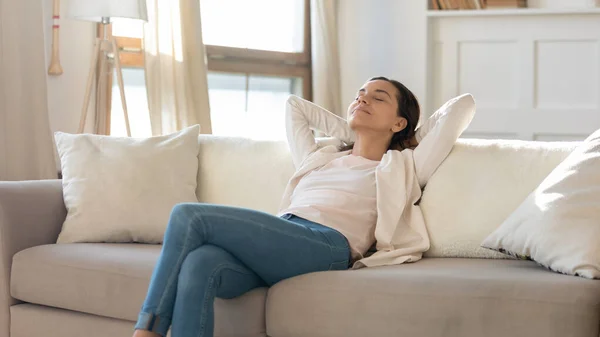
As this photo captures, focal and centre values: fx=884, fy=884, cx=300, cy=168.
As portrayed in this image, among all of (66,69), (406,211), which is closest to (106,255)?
(406,211)

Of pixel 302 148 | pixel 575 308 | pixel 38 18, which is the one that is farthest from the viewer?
pixel 38 18

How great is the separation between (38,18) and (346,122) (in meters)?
1.62

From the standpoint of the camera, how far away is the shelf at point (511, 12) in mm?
4750

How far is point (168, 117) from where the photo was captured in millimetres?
4238

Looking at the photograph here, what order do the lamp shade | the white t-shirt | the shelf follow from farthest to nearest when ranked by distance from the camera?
the shelf
the lamp shade
the white t-shirt

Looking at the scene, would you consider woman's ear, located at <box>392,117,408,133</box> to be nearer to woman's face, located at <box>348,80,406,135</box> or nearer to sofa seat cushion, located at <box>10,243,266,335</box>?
woman's face, located at <box>348,80,406,135</box>

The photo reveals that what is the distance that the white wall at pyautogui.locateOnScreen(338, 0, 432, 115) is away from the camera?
16.8ft

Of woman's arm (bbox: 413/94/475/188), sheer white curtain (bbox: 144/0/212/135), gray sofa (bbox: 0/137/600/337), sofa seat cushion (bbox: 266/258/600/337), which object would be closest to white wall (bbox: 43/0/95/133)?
sheer white curtain (bbox: 144/0/212/135)

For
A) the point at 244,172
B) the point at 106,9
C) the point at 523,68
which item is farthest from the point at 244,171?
the point at 523,68

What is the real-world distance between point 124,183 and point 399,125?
91cm

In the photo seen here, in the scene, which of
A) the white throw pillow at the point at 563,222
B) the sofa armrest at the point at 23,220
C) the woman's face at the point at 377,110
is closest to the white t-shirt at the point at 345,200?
the woman's face at the point at 377,110

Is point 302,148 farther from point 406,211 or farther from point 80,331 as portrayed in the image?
point 80,331

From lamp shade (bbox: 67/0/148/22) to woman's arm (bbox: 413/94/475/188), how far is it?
60.0 inches

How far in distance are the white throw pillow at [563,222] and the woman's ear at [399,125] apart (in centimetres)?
56
